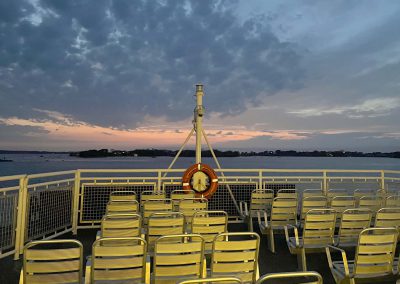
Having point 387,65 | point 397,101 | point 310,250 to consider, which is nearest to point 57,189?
point 310,250

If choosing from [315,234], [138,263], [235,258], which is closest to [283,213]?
[315,234]

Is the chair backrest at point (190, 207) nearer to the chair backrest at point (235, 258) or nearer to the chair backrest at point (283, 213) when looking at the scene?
the chair backrest at point (283, 213)

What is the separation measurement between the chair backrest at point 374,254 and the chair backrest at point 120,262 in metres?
2.00

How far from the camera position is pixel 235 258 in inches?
98.0

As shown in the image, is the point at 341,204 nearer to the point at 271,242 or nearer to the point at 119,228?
the point at 271,242

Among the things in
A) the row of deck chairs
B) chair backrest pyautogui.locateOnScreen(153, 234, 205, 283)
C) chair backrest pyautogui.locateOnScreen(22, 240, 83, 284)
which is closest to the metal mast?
the row of deck chairs

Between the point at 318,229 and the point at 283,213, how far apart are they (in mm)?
970

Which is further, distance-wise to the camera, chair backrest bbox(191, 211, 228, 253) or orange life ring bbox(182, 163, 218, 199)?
orange life ring bbox(182, 163, 218, 199)

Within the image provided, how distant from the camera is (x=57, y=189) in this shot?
17.5 ft

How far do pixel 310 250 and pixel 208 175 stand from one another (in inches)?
124

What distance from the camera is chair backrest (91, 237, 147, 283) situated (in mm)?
2242

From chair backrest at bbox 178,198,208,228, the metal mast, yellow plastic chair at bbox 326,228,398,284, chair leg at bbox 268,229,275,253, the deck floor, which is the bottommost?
the deck floor

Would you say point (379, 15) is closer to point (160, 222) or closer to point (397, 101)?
point (397, 101)

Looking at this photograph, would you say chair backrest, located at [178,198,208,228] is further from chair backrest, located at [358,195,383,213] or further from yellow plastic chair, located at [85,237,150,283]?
chair backrest, located at [358,195,383,213]
